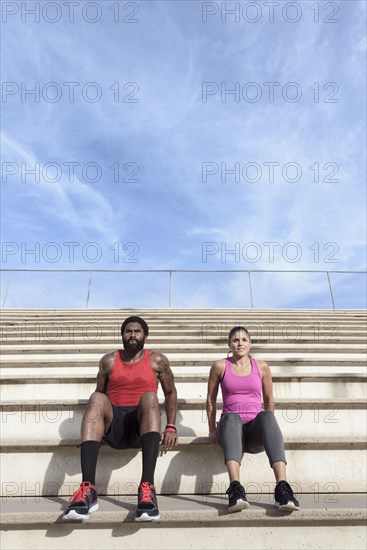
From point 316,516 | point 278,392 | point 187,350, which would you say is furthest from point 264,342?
point 316,516

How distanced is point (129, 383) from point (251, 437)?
0.77m

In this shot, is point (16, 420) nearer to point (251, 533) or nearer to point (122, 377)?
point (122, 377)

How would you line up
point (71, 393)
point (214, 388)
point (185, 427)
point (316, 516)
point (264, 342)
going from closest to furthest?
point (316, 516) → point (214, 388) → point (185, 427) → point (71, 393) → point (264, 342)

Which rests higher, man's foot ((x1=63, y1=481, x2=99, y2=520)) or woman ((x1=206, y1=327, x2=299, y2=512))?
woman ((x1=206, y1=327, x2=299, y2=512))

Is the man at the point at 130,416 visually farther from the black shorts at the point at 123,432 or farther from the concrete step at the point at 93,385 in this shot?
the concrete step at the point at 93,385

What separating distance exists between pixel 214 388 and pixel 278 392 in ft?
2.71

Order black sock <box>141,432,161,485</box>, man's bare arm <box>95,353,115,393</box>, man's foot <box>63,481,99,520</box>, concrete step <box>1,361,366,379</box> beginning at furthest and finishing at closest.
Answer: concrete step <box>1,361,366,379</box>
man's bare arm <box>95,353,115,393</box>
black sock <box>141,432,161,485</box>
man's foot <box>63,481,99,520</box>

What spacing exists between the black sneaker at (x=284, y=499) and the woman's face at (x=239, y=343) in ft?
2.57

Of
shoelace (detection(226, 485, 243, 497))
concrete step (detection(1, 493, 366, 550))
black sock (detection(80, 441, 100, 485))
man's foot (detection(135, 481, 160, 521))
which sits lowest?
concrete step (detection(1, 493, 366, 550))

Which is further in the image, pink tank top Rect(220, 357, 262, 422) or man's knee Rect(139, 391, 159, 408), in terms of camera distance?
pink tank top Rect(220, 357, 262, 422)

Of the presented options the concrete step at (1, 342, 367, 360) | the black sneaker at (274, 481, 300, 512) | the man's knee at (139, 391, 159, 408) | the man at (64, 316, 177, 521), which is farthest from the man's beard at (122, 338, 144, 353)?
the concrete step at (1, 342, 367, 360)

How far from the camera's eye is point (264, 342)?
4328 millimetres

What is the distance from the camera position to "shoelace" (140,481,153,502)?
1785mm

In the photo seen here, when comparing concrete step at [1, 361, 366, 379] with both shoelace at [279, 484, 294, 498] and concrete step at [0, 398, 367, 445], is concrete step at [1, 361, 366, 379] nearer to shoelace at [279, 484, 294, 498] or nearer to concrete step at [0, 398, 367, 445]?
concrete step at [0, 398, 367, 445]
